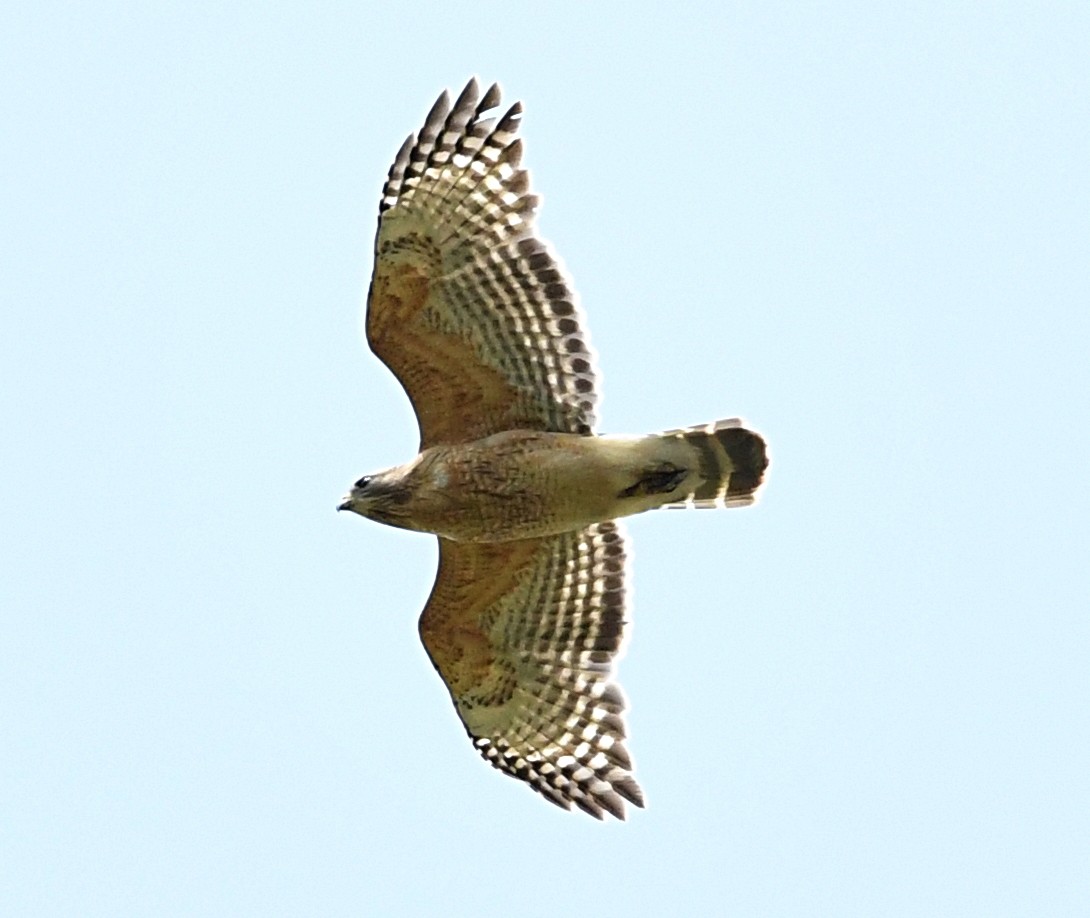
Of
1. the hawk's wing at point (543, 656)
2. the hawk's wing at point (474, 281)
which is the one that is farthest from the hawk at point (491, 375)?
the hawk's wing at point (543, 656)

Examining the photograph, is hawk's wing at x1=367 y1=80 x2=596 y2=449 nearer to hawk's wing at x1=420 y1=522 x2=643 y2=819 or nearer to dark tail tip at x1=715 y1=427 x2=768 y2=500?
dark tail tip at x1=715 y1=427 x2=768 y2=500

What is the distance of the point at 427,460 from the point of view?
13188mm

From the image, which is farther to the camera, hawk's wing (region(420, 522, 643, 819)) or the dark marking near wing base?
hawk's wing (region(420, 522, 643, 819))

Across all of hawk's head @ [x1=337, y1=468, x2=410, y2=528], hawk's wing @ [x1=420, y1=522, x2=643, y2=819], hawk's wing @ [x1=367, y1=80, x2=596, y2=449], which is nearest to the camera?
hawk's wing @ [x1=367, y1=80, x2=596, y2=449]

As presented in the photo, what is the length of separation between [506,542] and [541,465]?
0.84m

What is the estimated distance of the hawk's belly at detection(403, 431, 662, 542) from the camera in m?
13.0

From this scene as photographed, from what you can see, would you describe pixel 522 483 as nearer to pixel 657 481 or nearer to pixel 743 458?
pixel 657 481

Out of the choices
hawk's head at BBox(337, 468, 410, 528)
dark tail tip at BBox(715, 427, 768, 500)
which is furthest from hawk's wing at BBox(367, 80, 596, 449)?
dark tail tip at BBox(715, 427, 768, 500)

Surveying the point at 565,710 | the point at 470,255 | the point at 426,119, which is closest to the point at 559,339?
the point at 470,255

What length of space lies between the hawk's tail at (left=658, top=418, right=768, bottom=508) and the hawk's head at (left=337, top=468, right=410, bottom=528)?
154cm

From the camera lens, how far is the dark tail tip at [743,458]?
1317 cm

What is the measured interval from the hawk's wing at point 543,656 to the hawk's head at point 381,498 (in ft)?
2.08

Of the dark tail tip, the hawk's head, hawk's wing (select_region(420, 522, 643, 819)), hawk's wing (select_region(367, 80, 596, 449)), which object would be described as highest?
hawk's wing (select_region(367, 80, 596, 449))

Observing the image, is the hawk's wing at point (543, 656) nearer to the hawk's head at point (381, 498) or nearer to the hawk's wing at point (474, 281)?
the hawk's head at point (381, 498)
